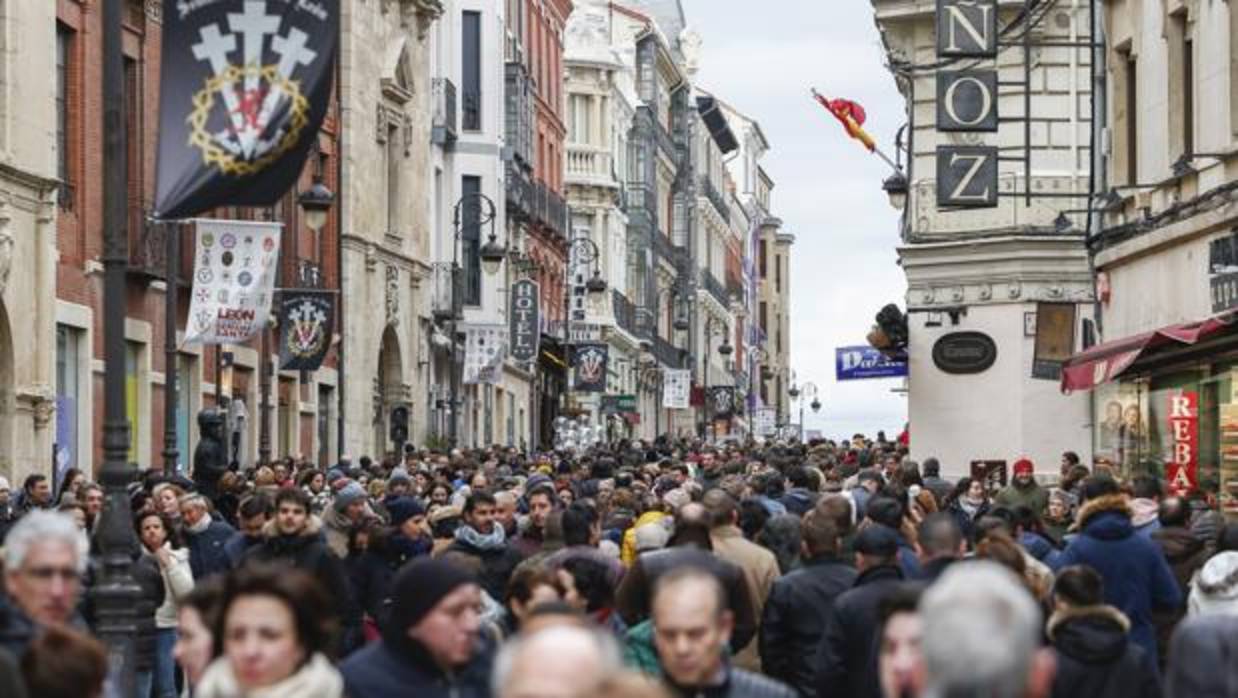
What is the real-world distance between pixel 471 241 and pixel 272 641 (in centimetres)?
5950

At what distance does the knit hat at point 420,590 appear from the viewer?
9.30 metres

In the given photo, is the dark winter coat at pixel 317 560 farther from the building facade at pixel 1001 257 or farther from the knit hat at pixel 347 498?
the building facade at pixel 1001 257

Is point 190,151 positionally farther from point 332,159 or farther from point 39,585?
point 332,159

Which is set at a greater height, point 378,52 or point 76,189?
point 378,52

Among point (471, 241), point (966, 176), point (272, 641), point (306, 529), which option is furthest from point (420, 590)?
point (471, 241)

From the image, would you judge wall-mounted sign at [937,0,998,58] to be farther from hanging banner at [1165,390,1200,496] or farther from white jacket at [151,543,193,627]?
white jacket at [151,543,193,627]

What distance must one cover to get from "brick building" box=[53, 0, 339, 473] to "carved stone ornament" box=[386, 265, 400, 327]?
8172 mm

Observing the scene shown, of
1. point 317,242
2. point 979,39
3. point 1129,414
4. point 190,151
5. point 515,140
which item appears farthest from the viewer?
point 515,140

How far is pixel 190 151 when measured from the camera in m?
14.2

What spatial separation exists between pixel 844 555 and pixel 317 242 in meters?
35.6

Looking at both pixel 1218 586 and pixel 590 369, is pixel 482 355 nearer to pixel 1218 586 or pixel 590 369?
pixel 590 369

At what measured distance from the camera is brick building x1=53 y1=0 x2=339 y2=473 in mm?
35781

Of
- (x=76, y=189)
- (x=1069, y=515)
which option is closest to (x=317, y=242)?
(x=76, y=189)

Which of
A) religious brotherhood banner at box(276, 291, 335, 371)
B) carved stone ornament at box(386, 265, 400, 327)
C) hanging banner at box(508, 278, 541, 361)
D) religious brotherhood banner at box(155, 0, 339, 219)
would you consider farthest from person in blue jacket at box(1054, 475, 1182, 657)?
hanging banner at box(508, 278, 541, 361)
